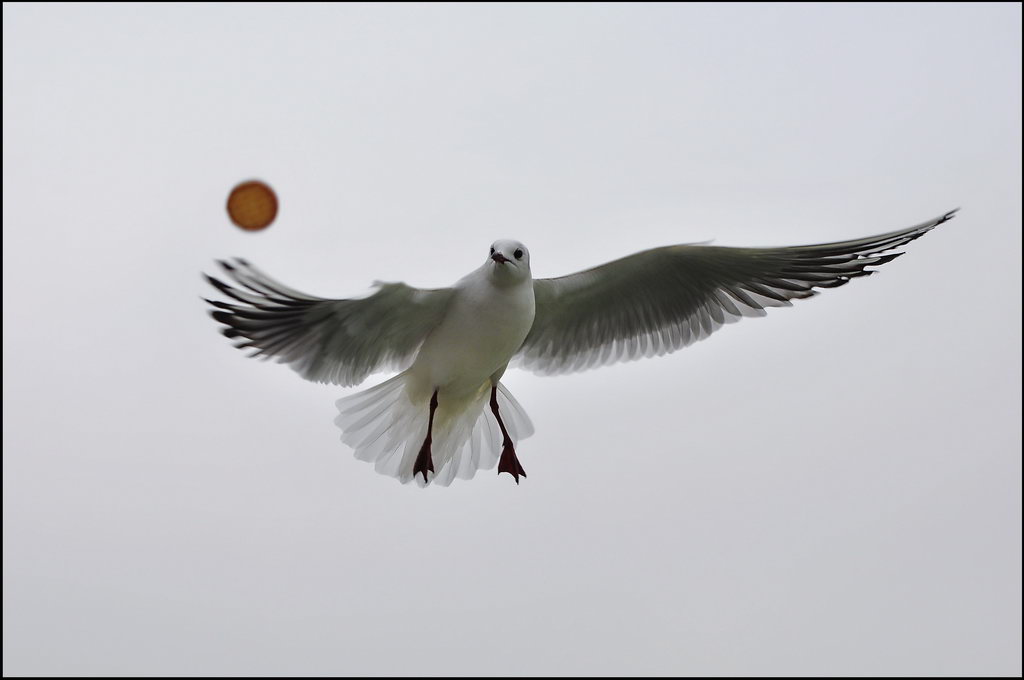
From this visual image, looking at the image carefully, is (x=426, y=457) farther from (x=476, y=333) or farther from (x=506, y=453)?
(x=476, y=333)

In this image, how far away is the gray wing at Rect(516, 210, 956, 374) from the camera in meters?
6.15

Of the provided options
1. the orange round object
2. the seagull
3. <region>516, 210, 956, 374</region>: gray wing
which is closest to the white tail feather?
the seagull

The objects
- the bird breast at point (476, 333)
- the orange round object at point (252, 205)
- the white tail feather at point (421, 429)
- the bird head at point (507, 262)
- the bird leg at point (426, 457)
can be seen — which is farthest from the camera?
the white tail feather at point (421, 429)

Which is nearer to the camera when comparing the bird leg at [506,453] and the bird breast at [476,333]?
the bird breast at [476,333]

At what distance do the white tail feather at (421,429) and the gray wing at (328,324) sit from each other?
0.23m

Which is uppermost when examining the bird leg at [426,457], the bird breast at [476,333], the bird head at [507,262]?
the bird head at [507,262]

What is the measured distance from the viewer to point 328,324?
570cm

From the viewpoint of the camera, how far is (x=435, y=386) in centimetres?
614

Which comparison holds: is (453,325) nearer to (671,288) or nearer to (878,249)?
(671,288)

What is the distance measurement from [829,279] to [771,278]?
325 mm

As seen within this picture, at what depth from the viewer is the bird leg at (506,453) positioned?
20.7 feet

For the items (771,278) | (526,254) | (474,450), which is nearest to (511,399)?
(474,450)

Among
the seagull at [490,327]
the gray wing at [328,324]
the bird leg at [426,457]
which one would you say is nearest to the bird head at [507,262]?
the seagull at [490,327]

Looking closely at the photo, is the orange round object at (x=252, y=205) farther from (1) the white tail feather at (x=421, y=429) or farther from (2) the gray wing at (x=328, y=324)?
(1) the white tail feather at (x=421, y=429)
